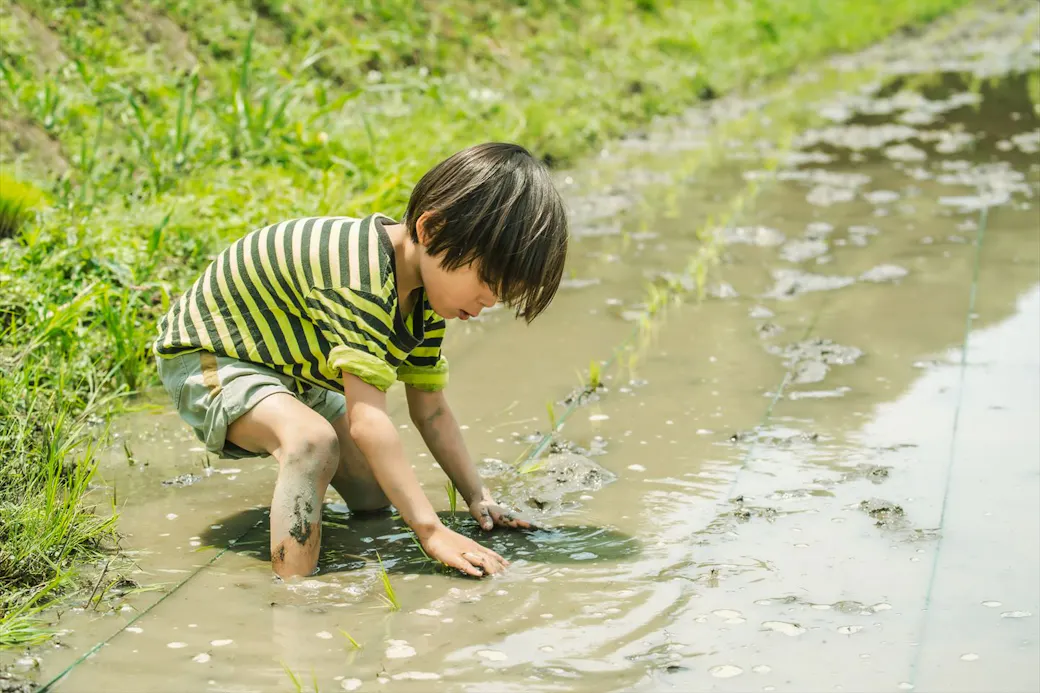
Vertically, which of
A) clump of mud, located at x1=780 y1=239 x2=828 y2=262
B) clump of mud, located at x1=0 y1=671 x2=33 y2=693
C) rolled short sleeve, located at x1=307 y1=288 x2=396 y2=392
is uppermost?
rolled short sleeve, located at x1=307 y1=288 x2=396 y2=392

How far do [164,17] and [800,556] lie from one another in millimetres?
5489

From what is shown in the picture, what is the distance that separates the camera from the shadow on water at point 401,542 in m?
2.74

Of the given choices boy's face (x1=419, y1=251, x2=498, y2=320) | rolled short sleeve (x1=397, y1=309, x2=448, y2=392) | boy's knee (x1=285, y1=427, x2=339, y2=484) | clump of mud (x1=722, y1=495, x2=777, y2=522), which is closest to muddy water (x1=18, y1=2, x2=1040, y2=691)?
clump of mud (x1=722, y1=495, x2=777, y2=522)

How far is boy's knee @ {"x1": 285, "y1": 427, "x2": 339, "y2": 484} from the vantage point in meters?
2.61

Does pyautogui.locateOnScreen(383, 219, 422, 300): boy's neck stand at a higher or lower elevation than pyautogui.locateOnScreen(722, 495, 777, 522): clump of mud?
higher

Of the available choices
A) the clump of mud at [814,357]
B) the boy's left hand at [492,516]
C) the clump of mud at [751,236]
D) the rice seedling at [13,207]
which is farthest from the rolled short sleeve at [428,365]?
the clump of mud at [751,236]

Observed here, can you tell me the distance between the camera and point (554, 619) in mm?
2451

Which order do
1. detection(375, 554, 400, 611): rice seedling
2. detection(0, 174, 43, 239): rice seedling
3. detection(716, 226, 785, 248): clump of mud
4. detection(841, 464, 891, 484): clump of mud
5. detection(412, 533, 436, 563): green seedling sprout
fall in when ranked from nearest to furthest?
detection(375, 554, 400, 611): rice seedling < detection(412, 533, 436, 563): green seedling sprout < detection(841, 464, 891, 484): clump of mud < detection(0, 174, 43, 239): rice seedling < detection(716, 226, 785, 248): clump of mud

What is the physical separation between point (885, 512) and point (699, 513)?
17.3 inches

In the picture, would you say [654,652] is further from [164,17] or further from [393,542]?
[164,17]

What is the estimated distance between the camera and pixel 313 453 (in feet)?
8.61

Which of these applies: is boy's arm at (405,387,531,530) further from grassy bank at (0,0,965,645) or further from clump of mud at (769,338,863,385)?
clump of mud at (769,338,863,385)

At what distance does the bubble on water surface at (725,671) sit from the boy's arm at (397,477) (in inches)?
23.3

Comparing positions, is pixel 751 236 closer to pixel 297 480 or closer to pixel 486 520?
pixel 486 520
